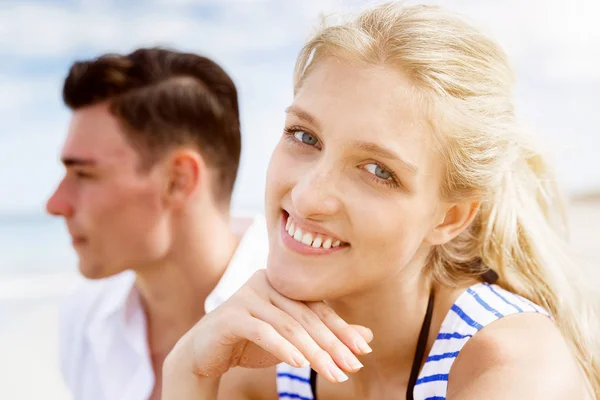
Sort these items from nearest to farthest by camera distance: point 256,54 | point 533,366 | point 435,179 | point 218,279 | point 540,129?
point 533,366, point 435,179, point 540,129, point 218,279, point 256,54

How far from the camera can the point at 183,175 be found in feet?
12.5

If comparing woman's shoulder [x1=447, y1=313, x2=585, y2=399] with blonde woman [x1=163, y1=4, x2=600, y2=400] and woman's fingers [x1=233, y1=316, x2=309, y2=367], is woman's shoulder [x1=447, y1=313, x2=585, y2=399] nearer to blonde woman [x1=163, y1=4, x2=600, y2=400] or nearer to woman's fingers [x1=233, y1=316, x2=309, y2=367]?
blonde woman [x1=163, y1=4, x2=600, y2=400]

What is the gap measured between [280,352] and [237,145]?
2.07 m

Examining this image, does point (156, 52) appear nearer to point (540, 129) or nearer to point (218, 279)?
point (218, 279)

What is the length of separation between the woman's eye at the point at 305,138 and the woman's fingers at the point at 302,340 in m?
0.54

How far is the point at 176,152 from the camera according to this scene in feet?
12.6

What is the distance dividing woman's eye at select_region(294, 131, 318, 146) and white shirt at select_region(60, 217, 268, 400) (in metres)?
1.44

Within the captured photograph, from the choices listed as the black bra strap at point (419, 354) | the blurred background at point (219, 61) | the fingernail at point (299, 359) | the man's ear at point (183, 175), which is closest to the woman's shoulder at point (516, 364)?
the black bra strap at point (419, 354)

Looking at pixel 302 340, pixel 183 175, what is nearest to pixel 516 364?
pixel 302 340

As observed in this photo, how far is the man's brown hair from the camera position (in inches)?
151

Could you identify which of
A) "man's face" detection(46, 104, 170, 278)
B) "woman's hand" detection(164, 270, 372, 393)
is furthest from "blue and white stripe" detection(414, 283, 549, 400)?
"man's face" detection(46, 104, 170, 278)

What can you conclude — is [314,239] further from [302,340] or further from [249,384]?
[249,384]

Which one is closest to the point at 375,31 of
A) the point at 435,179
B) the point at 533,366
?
the point at 435,179

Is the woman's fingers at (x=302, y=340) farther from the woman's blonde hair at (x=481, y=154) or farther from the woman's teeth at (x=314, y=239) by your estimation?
the woman's blonde hair at (x=481, y=154)
